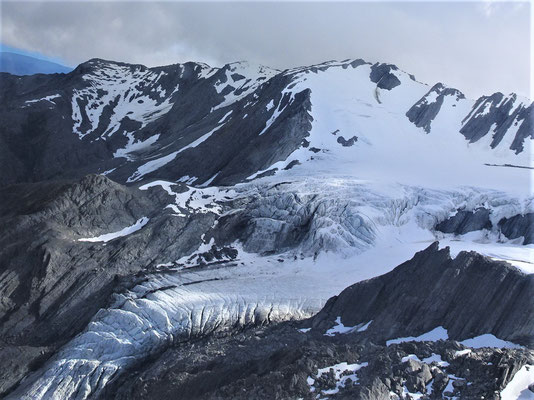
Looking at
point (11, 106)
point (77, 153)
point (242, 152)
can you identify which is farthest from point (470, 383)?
point (11, 106)

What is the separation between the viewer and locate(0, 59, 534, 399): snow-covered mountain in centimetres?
5075

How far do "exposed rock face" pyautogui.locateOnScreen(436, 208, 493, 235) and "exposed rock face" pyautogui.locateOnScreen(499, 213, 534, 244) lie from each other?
5.78 ft

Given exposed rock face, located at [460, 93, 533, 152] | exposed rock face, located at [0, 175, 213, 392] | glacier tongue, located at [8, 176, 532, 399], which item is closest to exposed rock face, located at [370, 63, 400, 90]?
exposed rock face, located at [460, 93, 533, 152]

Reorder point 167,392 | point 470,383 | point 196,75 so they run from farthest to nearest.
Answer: point 196,75 → point 167,392 → point 470,383

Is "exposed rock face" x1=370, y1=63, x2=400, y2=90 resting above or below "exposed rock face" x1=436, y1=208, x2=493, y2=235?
above

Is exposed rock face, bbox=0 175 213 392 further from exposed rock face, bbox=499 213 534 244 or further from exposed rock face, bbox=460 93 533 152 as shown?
exposed rock face, bbox=460 93 533 152

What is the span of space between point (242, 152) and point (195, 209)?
24.2m

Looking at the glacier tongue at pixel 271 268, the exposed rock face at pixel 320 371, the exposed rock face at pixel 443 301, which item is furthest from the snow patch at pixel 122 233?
the exposed rock face at pixel 443 301

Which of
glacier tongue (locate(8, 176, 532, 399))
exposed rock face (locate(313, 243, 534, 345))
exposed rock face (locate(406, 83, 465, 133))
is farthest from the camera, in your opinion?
exposed rock face (locate(406, 83, 465, 133))

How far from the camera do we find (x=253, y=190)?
7938 cm

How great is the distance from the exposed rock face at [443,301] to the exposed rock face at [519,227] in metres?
23.0

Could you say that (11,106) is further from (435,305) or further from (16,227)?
(435,305)

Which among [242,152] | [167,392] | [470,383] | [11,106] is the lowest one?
[167,392]

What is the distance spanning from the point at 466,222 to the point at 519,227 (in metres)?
5.96
